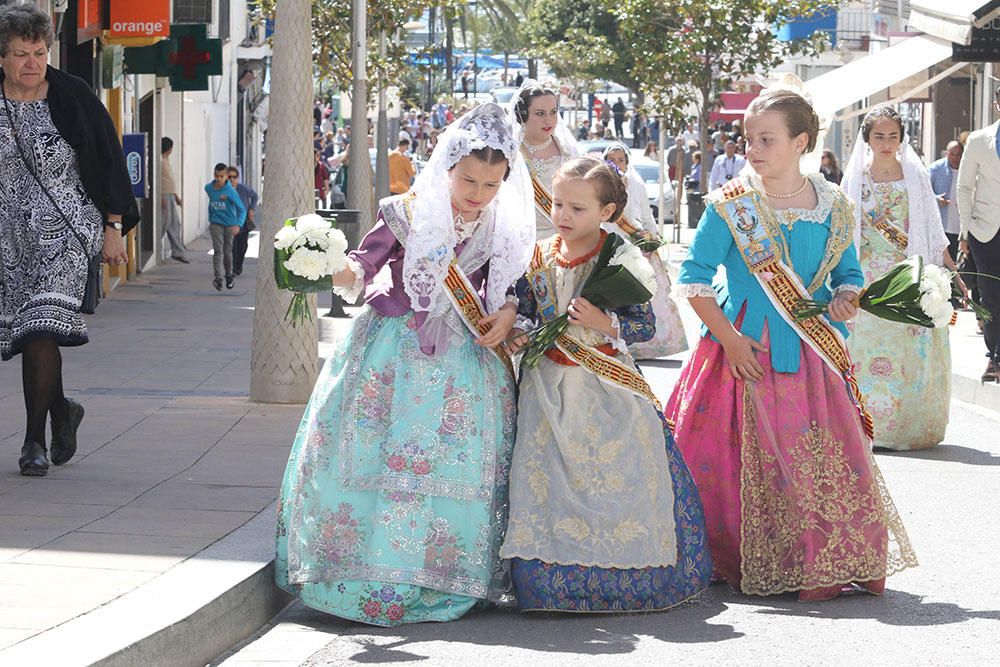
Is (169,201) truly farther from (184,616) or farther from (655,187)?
(184,616)

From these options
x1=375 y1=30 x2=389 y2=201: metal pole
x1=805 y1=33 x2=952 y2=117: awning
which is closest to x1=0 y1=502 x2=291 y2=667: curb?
x1=805 y1=33 x2=952 y2=117: awning

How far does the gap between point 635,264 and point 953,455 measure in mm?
4740

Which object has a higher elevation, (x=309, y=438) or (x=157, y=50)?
(x=157, y=50)

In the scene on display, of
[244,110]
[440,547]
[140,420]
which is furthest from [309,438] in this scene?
[244,110]

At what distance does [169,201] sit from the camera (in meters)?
26.6

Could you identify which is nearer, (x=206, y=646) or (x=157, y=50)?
(x=206, y=646)

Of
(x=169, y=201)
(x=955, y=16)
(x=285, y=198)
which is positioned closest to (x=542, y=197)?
(x=285, y=198)

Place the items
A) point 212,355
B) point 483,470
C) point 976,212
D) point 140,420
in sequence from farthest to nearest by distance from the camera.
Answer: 1. point 212,355
2. point 976,212
3. point 140,420
4. point 483,470

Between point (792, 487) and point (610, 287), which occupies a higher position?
point (610, 287)

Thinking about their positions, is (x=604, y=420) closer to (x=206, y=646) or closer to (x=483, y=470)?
(x=483, y=470)

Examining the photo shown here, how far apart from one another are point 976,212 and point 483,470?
7.24 m

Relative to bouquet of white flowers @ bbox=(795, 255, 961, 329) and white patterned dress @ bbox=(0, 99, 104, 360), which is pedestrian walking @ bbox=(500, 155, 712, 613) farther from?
white patterned dress @ bbox=(0, 99, 104, 360)

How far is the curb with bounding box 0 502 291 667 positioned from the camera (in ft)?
16.7

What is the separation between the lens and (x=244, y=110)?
4391 cm
